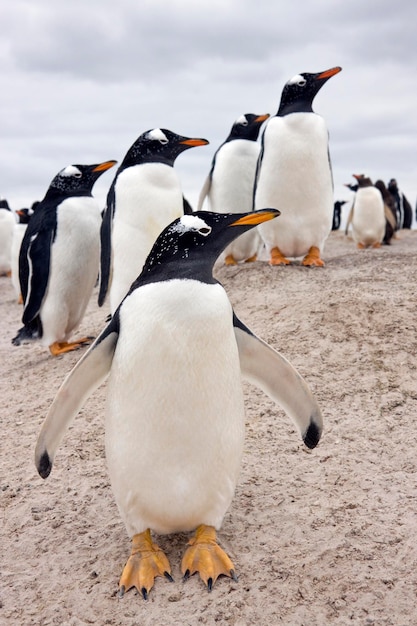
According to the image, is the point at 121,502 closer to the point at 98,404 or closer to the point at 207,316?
the point at 207,316

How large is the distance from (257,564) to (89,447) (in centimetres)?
143

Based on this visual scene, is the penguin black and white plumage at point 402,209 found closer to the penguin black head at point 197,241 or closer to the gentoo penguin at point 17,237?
the gentoo penguin at point 17,237

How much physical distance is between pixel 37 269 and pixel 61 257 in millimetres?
230

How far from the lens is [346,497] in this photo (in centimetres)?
291

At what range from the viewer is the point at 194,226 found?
7.88 feet

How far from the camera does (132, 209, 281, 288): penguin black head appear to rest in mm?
2381

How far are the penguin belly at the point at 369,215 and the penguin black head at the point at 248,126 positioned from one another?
505cm

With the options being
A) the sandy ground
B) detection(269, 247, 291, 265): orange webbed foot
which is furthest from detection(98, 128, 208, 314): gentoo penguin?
detection(269, 247, 291, 265): orange webbed foot

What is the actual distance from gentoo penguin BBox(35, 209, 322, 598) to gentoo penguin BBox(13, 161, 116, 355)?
10.7 ft

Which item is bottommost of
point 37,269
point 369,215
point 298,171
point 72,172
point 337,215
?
point 337,215

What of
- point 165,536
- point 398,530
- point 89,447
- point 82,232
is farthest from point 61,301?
point 398,530

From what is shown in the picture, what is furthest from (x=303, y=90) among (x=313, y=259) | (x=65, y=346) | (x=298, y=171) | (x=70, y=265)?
(x=65, y=346)

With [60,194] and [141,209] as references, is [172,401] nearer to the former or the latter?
[141,209]

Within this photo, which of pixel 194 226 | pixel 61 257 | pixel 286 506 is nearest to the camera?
pixel 194 226
